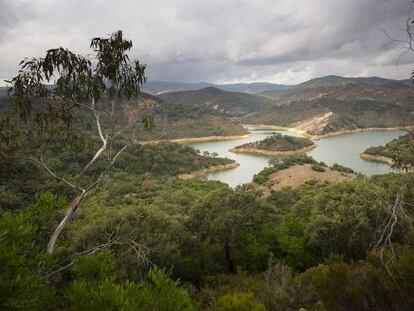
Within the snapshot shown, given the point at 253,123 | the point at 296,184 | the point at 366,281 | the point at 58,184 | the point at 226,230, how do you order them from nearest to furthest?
the point at 366,281
the point at 226,230
the point at 58,184
the point at 296,184
the point at 253,123

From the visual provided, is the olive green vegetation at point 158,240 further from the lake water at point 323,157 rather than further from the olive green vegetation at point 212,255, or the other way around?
the lake water at point 323,157

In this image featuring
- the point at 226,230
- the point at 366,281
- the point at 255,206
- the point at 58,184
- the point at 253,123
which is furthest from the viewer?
the point at 253,123

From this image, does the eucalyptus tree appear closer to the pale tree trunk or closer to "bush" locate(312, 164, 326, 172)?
the pale tree trunk

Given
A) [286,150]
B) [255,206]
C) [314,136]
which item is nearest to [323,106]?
[314,136]

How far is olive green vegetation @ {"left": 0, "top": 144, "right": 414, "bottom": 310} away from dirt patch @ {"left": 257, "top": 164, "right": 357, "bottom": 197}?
23.2m

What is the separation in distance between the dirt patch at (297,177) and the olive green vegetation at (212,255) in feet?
76.1

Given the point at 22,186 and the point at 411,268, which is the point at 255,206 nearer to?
the point at 411,268

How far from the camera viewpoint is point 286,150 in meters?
81.7

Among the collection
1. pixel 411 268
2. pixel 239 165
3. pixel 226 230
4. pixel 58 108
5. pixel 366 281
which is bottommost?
pixel 239 165

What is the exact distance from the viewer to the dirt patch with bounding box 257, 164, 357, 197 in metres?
45.9

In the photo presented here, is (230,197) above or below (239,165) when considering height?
above

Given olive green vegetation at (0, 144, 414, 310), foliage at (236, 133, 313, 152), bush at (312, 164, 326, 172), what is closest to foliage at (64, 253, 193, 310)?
olive green vegetation at (0, 144, 414, 310)

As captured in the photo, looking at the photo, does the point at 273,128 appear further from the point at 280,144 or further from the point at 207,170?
the point at 207,170

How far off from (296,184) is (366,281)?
39544 millimetres
